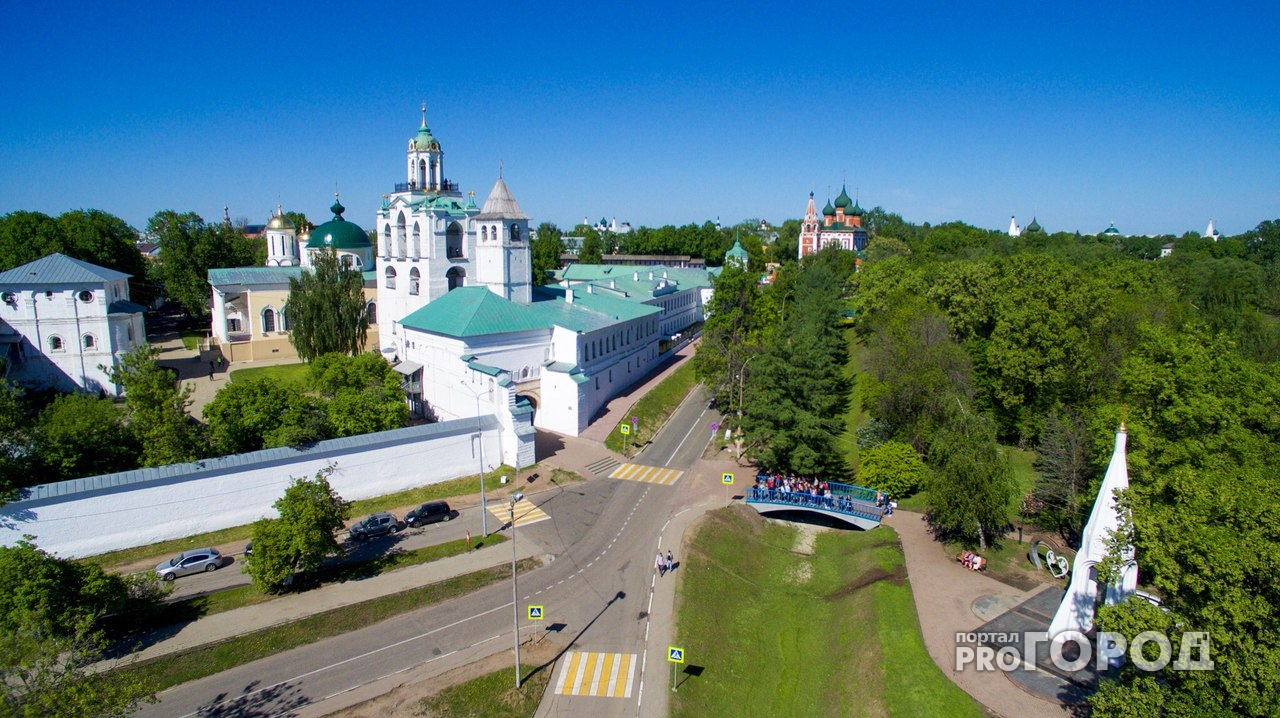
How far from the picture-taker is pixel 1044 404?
35.9 meters

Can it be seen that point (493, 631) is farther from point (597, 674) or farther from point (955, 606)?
point (955, 606)

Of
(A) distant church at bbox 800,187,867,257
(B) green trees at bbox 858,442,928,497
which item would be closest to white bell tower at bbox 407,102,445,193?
(B) green trees at bbox 858,442,928,497

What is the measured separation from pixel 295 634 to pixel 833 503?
21624mm

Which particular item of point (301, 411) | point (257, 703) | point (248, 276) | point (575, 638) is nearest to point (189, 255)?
point (248, 276)

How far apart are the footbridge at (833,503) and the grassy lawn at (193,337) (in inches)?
1993

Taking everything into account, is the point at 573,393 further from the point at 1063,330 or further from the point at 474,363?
the point at 1063,330

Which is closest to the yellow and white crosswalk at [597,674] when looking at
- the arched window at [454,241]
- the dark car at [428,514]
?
the dark car at [428,514]

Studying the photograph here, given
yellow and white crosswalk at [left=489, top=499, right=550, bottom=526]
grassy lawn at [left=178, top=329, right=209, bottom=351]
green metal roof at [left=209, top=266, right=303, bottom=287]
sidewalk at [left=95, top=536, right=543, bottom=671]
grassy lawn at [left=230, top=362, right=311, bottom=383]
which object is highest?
green metal roof at [left=209, top=266, right=303, bottom=287]

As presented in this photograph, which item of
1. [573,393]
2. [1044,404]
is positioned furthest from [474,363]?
[1044,404]

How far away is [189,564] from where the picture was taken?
24.6 meters

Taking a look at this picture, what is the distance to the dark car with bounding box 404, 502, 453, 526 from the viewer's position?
1141 inches

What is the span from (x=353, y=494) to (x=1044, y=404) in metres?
35.0

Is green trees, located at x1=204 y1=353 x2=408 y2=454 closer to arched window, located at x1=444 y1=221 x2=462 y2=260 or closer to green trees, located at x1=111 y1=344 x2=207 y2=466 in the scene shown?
green trees, located at x1=111 y1=344 x2=207 y2=466

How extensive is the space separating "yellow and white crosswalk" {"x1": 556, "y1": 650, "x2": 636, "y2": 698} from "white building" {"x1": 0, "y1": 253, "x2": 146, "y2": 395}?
117 ft
